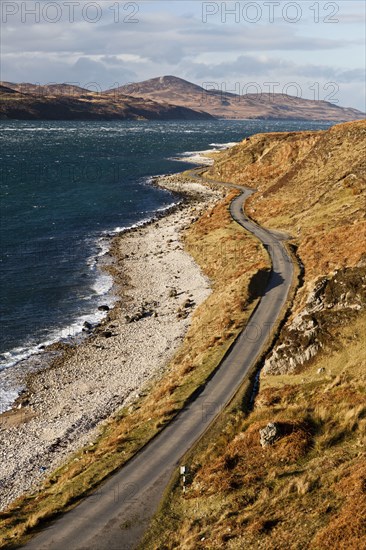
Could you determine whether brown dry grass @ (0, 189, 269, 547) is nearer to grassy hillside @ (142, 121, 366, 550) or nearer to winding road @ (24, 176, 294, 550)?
winding road @ (24, 176, 294, 550)

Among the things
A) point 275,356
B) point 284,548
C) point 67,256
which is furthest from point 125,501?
point 67,256

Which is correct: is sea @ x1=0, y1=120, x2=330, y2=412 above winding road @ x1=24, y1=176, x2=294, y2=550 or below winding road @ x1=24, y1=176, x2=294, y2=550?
above

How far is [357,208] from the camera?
76438 mm

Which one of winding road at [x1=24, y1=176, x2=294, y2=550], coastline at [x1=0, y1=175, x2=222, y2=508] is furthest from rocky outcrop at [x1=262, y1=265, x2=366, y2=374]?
coastline at [x1=0, y1=175, x2=222, y2=508]

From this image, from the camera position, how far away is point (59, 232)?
95.1 m

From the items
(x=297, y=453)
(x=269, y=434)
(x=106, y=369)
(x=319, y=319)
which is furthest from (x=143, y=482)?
(x=106, y=369)

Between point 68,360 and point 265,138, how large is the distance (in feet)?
360

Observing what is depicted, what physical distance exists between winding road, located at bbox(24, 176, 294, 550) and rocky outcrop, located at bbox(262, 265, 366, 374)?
2.86 m

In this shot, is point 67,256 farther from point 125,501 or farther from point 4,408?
point 125,501

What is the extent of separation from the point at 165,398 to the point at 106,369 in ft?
35.6

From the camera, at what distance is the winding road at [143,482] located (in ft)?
85.1

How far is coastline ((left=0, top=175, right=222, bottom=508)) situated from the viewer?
37.6 meters

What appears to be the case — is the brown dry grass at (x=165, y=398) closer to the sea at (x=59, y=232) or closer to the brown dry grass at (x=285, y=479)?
the brown dry grass at (x=285, y=479)

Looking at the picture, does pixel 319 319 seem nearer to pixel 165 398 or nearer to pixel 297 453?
pixel 165 398
